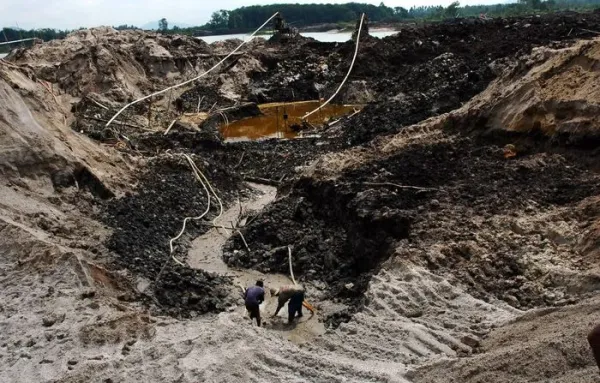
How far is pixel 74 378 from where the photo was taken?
5652mm

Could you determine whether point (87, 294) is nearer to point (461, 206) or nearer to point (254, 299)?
point (254, 299)

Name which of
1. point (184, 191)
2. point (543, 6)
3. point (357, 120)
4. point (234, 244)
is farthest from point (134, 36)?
point (543, 6)

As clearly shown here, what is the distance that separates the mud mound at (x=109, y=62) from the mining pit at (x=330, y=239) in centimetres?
293

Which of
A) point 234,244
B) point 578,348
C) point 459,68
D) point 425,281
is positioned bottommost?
point 234,244

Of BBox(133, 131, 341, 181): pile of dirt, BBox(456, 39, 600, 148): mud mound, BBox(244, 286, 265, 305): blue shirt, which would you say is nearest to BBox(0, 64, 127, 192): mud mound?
BBox(133, 131, 341, 181): pile of dirt

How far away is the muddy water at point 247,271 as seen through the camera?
7.43 m

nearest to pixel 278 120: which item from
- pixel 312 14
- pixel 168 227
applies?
pixel 168 227

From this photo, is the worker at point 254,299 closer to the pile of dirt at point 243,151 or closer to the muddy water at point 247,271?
the muddy water at point 247,271

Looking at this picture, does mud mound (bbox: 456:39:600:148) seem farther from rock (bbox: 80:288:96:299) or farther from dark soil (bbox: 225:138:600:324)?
rock (bbox: 80:288:96:299)

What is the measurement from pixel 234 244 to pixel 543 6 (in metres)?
58.9

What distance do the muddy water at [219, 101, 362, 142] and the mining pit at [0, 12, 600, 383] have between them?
3.53m

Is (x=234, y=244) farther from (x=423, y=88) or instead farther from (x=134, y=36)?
(x=134, y=36)

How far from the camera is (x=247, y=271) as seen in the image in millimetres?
9617

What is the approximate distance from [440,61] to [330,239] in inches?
370
